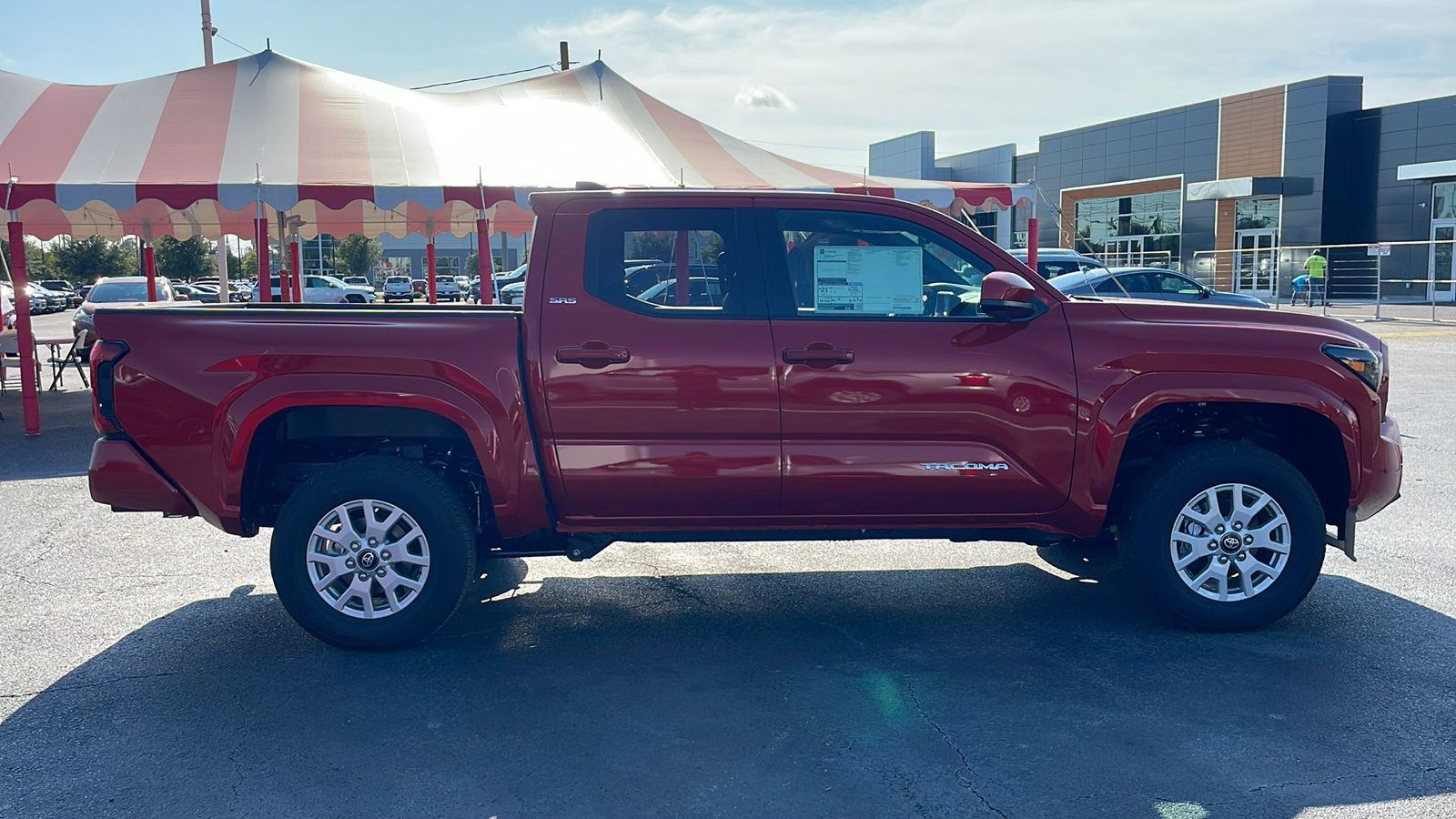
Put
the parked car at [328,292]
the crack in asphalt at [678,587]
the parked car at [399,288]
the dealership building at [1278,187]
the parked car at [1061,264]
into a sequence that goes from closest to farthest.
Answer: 1. the crack in asphalt at [678,587]
2. the parked car at [1061,264]
3. the dealership building at [1278,187]
4. the parked car at [328,292]
5. the parked car at [399,288]

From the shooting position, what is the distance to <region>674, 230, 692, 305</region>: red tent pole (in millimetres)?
4832

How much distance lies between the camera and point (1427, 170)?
36.4 metres

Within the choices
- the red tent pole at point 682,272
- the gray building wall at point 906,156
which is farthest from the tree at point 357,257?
the red tent pole at point 682,272

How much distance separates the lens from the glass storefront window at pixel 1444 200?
36.8m

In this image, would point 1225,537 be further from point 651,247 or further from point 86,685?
point 86,685

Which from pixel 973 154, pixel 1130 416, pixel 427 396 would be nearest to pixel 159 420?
pixel 427 396

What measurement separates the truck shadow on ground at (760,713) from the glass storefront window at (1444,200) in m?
38.1

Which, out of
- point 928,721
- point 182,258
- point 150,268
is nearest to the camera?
point 928,721

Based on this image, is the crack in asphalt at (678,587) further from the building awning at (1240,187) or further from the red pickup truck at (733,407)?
the building awning at (1240,187)

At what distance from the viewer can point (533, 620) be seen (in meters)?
5.32

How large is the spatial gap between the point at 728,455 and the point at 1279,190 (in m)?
40.5

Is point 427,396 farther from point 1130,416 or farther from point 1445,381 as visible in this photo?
point 1445,381

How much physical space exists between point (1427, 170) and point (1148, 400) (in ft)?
127

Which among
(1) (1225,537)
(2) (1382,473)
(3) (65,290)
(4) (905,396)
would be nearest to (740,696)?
(4) (905,396)
